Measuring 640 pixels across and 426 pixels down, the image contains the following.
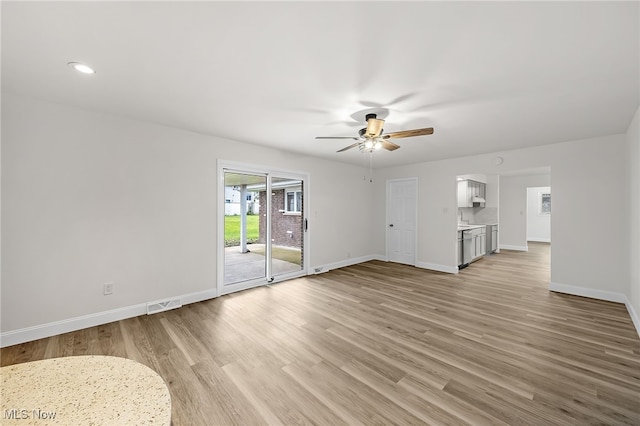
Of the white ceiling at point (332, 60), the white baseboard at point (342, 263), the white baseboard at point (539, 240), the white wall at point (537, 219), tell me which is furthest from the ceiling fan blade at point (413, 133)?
the white baseboard at point (539, 240)

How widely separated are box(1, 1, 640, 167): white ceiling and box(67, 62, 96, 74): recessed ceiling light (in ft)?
0.19

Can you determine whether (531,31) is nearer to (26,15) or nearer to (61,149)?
(26,15)

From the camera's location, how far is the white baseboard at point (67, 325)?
268 centimetres

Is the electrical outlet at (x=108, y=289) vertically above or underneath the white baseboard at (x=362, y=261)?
above

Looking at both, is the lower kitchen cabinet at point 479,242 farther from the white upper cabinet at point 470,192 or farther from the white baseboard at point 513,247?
the white baseboard at point 513,247

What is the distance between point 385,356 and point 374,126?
2496 mm

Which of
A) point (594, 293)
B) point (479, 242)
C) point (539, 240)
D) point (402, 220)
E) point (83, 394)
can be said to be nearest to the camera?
point (83, 394)

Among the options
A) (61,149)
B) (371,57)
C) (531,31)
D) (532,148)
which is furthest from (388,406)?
(532,148)

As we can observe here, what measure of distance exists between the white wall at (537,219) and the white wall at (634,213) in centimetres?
787

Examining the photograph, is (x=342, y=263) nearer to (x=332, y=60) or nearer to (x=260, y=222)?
(x=260, y=222)

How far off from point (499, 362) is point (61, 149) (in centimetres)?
521

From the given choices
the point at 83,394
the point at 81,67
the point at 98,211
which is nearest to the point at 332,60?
the point at 81,67

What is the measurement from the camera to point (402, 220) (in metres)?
6.77

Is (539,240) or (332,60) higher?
(332,60)
